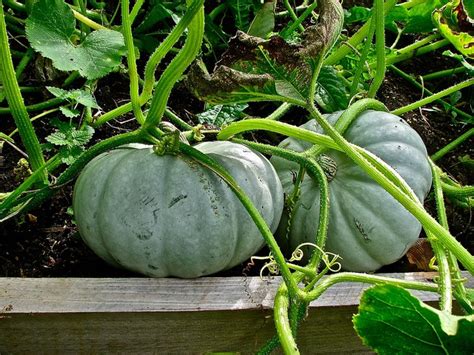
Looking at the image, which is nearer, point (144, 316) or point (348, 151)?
point (348, 151)

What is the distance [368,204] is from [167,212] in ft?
1.18

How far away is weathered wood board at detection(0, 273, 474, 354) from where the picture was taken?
1.13 metres

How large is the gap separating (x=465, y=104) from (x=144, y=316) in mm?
1088

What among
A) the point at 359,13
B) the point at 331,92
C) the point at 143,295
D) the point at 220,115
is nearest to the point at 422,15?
the point at 359,13

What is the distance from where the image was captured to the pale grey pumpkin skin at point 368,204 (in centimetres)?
125

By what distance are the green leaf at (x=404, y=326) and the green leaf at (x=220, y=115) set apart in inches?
27.8

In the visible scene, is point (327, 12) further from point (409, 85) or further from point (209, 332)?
point (409, 85)

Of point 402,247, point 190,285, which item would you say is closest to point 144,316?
point 190,285

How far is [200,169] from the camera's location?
3.78ft

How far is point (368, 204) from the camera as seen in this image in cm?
126

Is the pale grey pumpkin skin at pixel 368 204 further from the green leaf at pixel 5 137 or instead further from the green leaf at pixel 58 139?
the green leaf at pixel 5 137

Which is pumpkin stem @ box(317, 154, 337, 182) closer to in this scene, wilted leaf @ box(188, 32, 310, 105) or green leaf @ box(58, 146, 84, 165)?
wilted leaf @ box(188, 32, 310, 105)

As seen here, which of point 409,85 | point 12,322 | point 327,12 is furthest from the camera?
point 409,85

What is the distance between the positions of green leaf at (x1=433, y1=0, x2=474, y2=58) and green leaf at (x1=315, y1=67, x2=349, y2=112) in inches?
9.0
